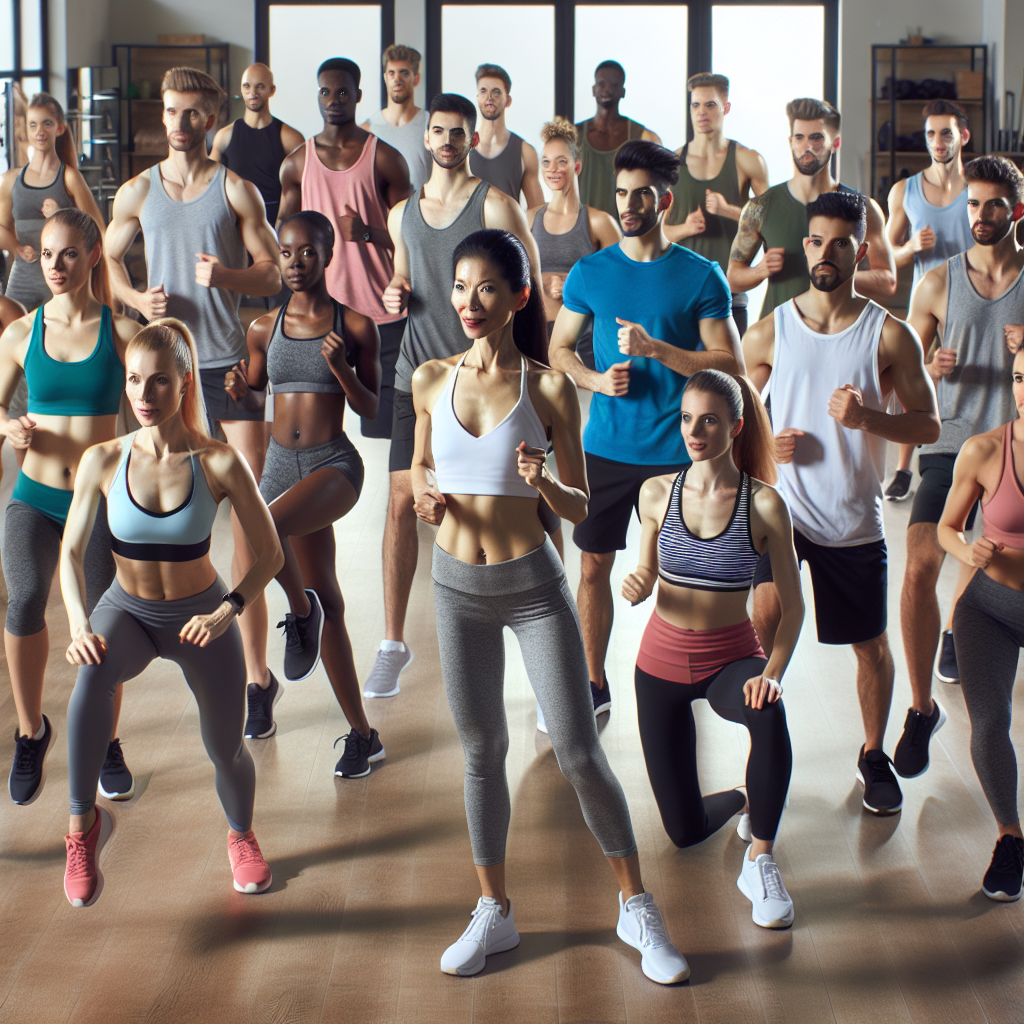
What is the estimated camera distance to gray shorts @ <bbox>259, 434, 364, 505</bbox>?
386 centimetres

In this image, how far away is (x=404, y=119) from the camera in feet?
20.4

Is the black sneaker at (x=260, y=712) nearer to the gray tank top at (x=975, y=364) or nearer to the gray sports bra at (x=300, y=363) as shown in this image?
the gray sports bra at (x=300, y=363)

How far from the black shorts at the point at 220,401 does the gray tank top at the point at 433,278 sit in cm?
61

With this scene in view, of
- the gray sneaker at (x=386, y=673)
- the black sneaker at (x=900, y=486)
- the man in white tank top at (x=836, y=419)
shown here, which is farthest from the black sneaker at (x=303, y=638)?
the black sneaker at (x=900, y=486)

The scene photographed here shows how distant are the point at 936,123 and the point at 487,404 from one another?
4.01 meters

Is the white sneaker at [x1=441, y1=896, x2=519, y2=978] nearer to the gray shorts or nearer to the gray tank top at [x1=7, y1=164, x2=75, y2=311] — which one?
the gray shorts

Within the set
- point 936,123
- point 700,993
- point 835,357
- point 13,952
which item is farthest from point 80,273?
point 936,123

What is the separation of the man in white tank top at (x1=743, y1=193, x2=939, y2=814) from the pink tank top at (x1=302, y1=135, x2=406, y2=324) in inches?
75.7

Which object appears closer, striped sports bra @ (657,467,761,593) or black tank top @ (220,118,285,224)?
striped sports bra @ (657,467,761,593)

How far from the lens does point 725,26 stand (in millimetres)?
13766

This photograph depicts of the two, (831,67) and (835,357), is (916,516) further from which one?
(831,67)

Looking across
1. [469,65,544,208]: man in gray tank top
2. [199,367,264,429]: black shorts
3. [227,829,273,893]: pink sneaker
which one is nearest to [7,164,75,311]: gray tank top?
[199,367,264,429]: black shorts

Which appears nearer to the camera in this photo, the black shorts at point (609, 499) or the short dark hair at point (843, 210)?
the short dark hair at point (843, 210)

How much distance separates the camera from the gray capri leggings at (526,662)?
2785 millimetres
